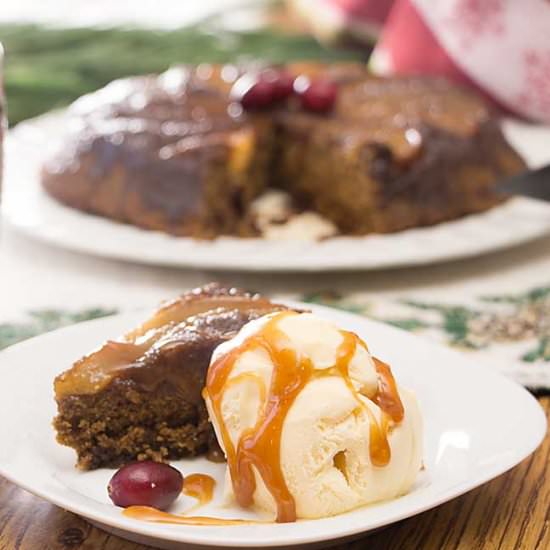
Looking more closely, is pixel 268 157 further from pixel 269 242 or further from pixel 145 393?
pixel 145 393

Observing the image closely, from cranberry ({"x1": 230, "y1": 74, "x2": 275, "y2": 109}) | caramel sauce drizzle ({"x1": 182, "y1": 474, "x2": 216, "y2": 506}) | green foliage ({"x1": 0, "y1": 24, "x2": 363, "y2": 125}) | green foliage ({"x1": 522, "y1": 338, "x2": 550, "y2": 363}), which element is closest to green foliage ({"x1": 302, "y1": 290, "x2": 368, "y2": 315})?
green foliage ({"x1": 522, "y1": 338, "x2": 550, "y2": 363})

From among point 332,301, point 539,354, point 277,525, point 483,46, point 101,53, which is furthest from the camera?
point 101,53

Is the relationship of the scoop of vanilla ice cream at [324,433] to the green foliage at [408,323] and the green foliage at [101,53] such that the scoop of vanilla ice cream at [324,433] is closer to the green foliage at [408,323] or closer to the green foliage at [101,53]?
the green foliage at [408,323]

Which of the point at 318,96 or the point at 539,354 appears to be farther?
the point at 318,96

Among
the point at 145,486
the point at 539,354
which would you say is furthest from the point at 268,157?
the point at 145,486

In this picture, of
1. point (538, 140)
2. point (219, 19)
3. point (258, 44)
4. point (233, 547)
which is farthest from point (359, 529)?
point (219, 19)

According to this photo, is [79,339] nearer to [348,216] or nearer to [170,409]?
[170,409]

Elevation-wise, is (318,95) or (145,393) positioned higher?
(145,393)
